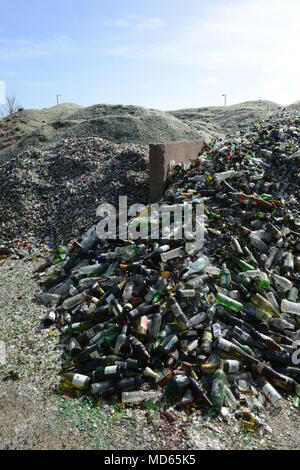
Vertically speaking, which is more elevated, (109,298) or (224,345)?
(109,298)

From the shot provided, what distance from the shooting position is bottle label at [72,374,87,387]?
382 centimetres

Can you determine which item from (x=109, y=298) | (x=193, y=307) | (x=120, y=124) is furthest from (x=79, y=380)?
(x=120, y=124)

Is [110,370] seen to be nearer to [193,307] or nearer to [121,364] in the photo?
[121,364]

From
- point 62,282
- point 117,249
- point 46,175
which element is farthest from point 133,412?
point 46,175

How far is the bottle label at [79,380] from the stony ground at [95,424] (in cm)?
16

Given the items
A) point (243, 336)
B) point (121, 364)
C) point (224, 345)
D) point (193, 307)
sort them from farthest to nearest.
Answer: point (193, 307), point (243, 336), point (224, 345), point (121, 364)

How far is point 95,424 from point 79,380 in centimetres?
57

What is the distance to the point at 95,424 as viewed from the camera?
11.2 ft

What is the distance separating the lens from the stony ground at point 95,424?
10.5 feet

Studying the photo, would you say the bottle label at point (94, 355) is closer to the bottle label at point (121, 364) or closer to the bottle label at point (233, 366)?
the bottle label at point (121, 364)

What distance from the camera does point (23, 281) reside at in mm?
6520

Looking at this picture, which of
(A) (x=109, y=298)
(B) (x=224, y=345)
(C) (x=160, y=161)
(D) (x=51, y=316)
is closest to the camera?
(B) (x=224, y=345)
